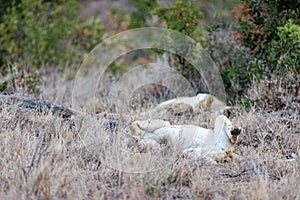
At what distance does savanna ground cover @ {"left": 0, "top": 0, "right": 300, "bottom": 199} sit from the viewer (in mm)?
4125

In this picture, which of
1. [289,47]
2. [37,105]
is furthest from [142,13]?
[37,105]

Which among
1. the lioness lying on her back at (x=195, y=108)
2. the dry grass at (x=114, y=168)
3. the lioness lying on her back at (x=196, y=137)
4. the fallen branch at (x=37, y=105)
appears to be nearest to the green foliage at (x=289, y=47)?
the lioness lying on her back at (x=195, y=108)

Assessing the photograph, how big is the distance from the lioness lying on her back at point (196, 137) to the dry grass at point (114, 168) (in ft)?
0.46

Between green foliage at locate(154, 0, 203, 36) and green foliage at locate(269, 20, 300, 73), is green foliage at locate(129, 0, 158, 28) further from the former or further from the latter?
green foliage at locate(269, 20, 300, 73)

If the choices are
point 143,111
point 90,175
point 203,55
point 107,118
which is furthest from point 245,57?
point 90,175

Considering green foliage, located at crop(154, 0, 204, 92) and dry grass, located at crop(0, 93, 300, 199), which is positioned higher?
green foliage, located at crop(154, 0, 204, 92)

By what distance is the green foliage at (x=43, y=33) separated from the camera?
386 inches

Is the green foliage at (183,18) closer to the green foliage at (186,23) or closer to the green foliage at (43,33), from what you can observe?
the green foliage at (186,23)

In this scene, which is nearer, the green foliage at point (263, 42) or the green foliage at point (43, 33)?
the green foliage at point (263, 42)

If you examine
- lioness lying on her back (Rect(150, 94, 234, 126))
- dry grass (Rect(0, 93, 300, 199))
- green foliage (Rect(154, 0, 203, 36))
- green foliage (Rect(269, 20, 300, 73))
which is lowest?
dry grass (Rect(0, 93, 300, 199))

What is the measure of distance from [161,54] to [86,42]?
111 inches

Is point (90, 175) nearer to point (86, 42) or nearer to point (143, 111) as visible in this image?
point (143, 111)

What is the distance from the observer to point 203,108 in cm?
647

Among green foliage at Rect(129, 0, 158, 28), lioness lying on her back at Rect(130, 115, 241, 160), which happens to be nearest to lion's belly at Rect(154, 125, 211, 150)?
lioness lying on her back at Rect(130, 115, 241, 160)
